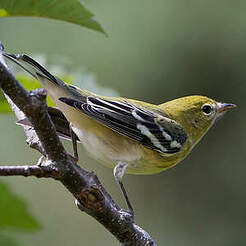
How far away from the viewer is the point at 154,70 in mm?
7125

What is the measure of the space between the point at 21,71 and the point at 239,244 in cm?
489

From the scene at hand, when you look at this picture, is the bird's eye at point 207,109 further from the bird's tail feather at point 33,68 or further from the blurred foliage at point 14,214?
the blurred foliage at point 14,214

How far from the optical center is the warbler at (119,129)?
269 cm

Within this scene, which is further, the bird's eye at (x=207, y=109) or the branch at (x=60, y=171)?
the bird's eye at (x=207, y=109)

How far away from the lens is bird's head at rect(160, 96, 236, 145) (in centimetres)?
384

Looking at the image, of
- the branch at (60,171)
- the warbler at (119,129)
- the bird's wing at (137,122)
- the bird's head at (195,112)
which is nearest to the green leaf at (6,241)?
the branch at (60,171)

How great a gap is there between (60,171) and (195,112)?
219cm

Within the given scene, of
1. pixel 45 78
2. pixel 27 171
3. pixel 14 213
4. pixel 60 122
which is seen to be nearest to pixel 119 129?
pixel 60 122

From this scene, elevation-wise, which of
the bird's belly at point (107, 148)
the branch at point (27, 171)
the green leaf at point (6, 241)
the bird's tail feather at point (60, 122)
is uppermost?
the bird's tail feather at point (60, 122)

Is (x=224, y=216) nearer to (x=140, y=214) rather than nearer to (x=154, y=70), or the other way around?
(x=140, y=214)

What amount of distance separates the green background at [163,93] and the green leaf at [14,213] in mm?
5558

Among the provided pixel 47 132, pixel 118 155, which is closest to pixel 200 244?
pixel 118 155

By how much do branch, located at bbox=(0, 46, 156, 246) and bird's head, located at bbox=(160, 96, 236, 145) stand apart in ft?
5.49

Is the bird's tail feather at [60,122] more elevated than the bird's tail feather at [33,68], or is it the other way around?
the bird's tail feather at [33,68]
